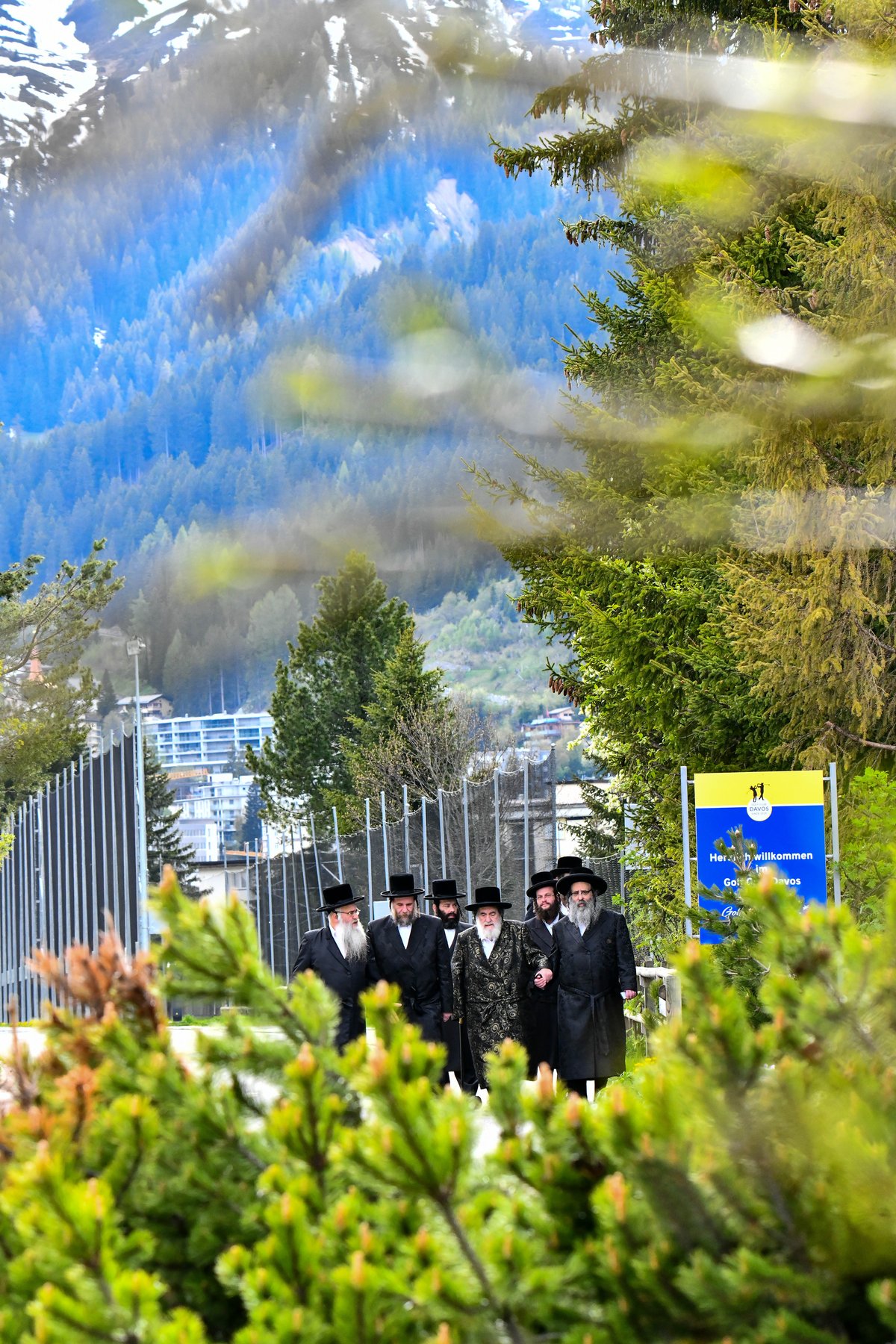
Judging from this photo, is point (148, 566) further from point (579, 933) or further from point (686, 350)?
point (686, 350)

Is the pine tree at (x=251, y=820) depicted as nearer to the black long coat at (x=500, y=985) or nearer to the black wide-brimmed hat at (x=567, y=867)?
the black wide-brimmed hat at (x=567, y=867)

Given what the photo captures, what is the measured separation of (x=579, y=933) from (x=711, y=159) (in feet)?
27.7

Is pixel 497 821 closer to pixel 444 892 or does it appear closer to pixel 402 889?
pixel 444 892

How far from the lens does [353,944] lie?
11.0m

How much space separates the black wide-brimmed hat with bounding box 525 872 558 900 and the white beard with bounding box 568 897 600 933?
0.44m

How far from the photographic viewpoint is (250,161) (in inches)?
7180

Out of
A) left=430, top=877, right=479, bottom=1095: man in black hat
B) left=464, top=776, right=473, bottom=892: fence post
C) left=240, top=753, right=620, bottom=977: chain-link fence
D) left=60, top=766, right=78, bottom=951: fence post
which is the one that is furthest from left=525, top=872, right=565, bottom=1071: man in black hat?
left=60, top=766, right=78, bottom=951: fence post

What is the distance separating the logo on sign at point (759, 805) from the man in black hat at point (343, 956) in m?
2.65

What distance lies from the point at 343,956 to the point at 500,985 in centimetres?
117

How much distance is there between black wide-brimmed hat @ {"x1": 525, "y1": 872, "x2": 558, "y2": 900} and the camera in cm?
1088

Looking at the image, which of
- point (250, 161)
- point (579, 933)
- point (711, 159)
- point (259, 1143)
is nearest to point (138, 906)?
point (711, 159)

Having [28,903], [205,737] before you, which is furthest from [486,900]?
[205,737]

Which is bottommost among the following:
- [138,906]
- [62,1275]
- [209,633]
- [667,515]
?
[138,906]

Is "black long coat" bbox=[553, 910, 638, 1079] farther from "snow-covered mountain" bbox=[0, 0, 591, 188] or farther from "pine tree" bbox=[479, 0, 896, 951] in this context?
"snow-covered mountain" bbox=[0, 0, 591, 188]
